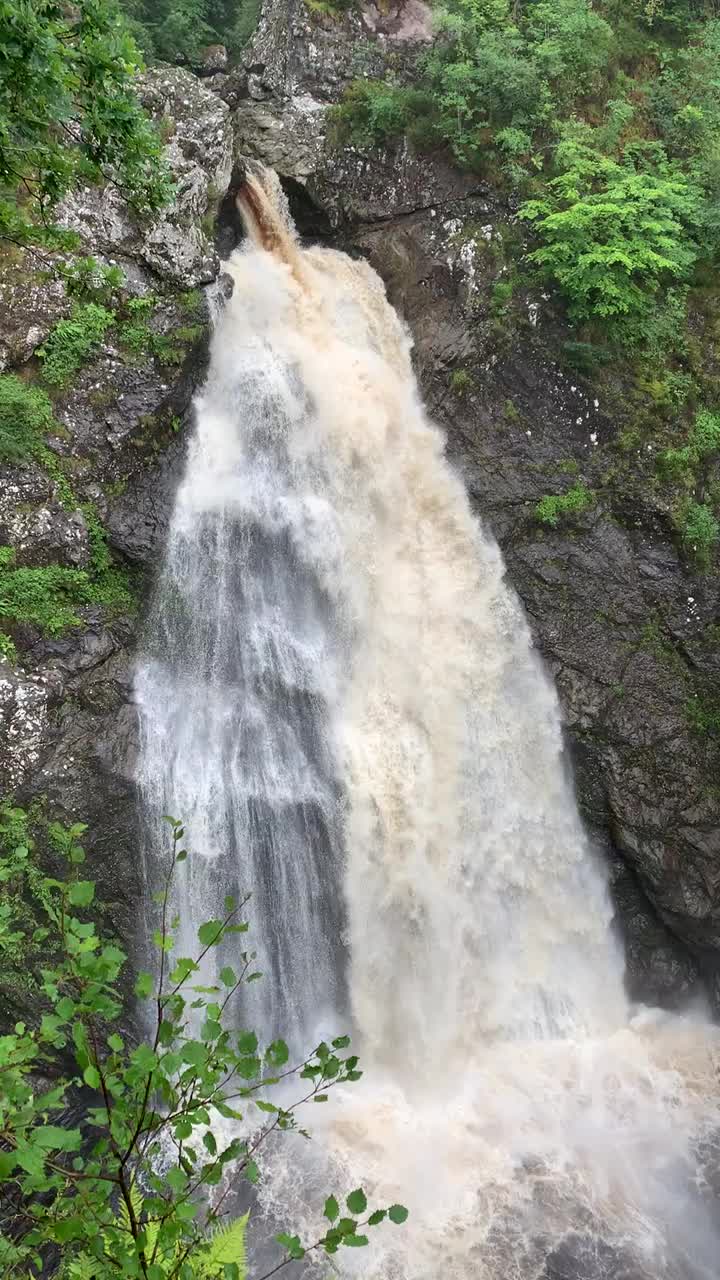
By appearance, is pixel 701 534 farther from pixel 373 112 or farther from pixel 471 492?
pixel 373 112

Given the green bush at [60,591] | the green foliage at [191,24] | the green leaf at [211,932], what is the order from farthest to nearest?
the green foliage at [191,24] < the green bush at [60,591] < the green leaf at [211,932]

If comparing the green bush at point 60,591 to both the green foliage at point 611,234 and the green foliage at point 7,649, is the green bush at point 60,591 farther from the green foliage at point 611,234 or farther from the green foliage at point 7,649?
the green foliage at point 611,234

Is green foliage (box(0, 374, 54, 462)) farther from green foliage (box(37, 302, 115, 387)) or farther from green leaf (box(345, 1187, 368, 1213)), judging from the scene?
green leaf (box(345, 1187, 368, 1213))

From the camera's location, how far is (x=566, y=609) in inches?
379

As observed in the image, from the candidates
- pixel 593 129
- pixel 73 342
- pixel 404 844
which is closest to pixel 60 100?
pixel 73 342

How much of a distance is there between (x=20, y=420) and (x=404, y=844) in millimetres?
5971

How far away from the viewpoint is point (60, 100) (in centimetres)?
297

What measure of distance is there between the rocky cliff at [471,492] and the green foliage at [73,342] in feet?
0.33

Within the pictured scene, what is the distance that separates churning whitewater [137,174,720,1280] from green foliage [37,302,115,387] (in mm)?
1356

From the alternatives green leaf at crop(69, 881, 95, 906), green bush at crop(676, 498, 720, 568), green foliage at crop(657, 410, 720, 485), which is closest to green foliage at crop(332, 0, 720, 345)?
green foliage at crop(657, 410, 720, 485)

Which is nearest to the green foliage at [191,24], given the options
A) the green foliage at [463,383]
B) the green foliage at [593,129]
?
the green foliage at [593,129]

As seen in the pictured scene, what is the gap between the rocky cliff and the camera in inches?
314

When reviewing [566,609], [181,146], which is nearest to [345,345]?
[181,146]

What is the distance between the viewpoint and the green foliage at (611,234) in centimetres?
1005
